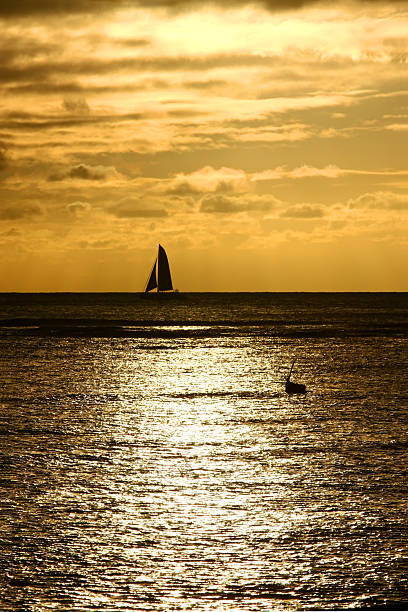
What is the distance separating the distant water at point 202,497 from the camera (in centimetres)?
1623

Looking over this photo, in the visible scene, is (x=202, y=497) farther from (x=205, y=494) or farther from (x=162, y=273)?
(x=162, y=273)

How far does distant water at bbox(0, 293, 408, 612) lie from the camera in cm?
1623

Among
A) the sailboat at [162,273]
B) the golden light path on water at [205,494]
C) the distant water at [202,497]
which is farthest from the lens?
the sailboat at [162,273]

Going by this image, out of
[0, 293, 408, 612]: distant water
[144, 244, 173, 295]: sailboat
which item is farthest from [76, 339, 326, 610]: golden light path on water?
[144, 244, 173, 295]: sailboat

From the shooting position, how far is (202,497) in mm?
22594

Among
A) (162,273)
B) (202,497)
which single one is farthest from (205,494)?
(162,273)

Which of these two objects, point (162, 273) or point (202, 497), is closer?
point (202, 497)

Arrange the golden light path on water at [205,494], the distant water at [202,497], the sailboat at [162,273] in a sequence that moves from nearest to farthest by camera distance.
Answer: the distant water at [202,497] < the golden light path on water at [205,494] < the sailboat at [162,273]

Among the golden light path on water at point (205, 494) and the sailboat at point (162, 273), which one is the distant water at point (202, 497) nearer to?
the golden light path on water at point (205, 494)

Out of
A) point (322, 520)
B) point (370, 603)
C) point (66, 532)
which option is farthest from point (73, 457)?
point (370, 603)

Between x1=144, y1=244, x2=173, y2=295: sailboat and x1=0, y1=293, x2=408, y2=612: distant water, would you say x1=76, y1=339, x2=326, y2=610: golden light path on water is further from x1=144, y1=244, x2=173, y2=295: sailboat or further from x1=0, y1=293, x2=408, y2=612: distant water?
x1=144, y1=244, x2=173, y2=295: sailboat

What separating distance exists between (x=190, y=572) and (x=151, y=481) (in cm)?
787

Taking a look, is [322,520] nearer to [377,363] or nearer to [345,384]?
[345,384]

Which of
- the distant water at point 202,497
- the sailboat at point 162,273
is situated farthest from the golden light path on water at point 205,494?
the sailboat at point 162,273
